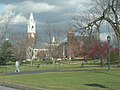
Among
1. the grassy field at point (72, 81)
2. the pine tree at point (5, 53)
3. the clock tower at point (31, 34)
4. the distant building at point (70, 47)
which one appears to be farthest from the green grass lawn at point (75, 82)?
the clock tower at point (31, 34)

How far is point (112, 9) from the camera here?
36.7 m

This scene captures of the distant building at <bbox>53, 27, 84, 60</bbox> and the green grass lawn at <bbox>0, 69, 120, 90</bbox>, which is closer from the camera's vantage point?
the green grass lawn at <bbox>0, 69, 120, 90</bbox>

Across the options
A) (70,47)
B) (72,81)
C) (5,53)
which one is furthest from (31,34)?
(72,81)

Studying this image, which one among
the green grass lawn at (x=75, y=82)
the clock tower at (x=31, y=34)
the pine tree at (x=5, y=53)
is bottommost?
the green grass lawn at (x=75, y=82)

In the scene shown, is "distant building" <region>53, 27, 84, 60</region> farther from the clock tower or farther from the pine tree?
the pine tree

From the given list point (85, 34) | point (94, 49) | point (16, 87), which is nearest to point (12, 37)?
point (94, 49)

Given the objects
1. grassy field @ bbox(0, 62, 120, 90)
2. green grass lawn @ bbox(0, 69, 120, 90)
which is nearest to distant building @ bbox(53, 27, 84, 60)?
grassy field @ bbox(0, 62, 120, 90)

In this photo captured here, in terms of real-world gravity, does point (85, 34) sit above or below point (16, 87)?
above

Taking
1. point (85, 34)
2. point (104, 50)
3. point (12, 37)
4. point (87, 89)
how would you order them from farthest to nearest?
point (12, 37), point (104, 50), point (85, 34), point (87, 89)

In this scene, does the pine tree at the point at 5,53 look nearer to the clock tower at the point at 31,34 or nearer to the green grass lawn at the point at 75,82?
the clock tower at the point at 31,34

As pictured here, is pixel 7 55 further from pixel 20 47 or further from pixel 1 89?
pixel 1 89

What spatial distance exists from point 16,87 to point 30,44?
3177 inches

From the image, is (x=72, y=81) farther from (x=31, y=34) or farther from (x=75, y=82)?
(x=31, y=34)

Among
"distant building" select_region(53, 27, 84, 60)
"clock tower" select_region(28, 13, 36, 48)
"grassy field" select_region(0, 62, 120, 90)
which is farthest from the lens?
"clock tower" select_region(28, 13, 36, 48)
